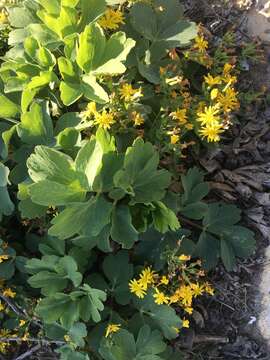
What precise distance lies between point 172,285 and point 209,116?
86cm

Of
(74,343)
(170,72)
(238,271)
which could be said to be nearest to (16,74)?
(170,72)

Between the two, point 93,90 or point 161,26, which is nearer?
point 93,90

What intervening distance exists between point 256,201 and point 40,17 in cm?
156

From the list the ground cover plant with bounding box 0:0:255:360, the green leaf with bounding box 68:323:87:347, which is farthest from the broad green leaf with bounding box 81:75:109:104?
the green leaf with bounding box 68:323:87:347

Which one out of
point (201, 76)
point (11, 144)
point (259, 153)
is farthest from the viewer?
point (259, 153)

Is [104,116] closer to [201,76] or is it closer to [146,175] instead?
[146,175]

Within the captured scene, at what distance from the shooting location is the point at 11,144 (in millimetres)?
2580

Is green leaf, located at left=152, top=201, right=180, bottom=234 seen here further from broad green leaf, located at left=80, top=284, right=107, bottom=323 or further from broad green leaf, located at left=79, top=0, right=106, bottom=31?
broad green leaf, located at left=79, top=0, right=106, bottom=31

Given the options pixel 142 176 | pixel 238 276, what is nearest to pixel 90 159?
pixel 142 176

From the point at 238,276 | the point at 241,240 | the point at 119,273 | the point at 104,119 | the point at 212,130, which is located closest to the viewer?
the point at 104,119

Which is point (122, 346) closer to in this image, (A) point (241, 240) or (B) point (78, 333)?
(B) point (78, 333)

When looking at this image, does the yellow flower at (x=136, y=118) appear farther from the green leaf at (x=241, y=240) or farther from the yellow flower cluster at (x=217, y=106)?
the green leaf at (x=241, y=240)

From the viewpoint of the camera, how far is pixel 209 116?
234 centimetres

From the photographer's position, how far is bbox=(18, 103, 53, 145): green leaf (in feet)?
7.83
